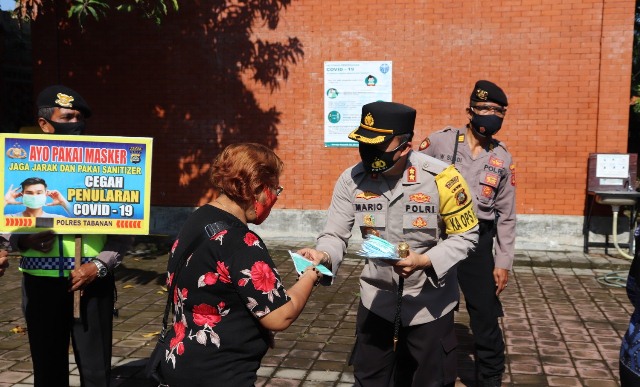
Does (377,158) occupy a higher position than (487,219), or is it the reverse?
(377,158)

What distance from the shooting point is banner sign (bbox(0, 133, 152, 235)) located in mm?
3803

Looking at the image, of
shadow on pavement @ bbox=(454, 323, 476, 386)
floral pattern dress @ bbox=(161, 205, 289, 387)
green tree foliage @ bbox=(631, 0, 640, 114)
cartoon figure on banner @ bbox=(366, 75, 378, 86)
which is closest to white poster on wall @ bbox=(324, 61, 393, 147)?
cartoon figure on banner @ bbox=(366, 75, 378, 86)

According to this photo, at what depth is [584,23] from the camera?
34.5 ft

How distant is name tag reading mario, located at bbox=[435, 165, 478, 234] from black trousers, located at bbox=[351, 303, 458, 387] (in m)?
0.54

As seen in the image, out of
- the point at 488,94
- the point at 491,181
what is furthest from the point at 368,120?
the point at 488,94

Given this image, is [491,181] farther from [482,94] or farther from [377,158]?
[377,158]

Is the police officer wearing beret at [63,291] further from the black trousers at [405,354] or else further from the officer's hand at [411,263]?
the officer's hand at [411,263]

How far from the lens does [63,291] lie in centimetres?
382

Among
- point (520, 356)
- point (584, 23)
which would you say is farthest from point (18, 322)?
point (584, 23)

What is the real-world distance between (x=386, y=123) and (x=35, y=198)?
214 centimetres

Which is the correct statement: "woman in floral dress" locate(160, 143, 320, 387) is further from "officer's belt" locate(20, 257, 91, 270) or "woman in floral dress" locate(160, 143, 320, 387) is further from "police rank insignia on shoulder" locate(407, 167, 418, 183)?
"officer's belt" locate(20, 257, 91, 270)

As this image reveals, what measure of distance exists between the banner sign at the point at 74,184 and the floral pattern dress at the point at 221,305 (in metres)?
1.41

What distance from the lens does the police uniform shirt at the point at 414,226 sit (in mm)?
3457

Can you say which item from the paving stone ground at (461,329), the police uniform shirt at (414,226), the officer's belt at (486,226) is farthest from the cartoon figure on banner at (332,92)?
the police uniform shirt at (414,226)
